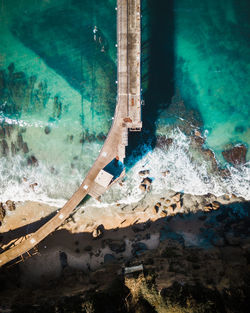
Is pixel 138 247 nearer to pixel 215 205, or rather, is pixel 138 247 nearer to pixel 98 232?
pixel 98 232

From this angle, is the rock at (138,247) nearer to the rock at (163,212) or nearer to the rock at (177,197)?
the rock at (163,212)

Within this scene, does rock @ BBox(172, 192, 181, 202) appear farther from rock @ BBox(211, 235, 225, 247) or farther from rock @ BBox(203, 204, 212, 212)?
rock @ BBox(211, 235, 225, 247)

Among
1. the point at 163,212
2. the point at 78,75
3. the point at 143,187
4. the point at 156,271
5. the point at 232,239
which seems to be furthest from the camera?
the point at 78,75

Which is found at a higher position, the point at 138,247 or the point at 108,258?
the point at 138,247

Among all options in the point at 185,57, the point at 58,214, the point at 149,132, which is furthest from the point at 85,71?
the point at 58,214

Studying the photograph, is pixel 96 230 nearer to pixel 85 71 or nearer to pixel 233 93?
pixel 85 71

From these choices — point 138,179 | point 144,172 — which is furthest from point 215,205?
point 138,179
